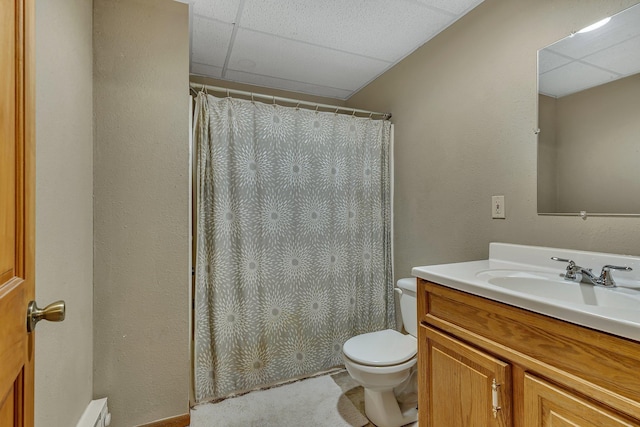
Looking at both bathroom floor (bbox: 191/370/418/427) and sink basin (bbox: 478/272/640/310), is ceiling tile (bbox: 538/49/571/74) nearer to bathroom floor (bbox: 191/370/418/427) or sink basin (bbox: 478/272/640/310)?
sink basin (bbox: 478/272/640/310)

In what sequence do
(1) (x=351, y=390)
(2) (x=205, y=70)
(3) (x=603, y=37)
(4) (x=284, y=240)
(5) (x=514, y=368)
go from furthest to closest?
(2) (x=205, y=70)
(4) (x=284, y=240)
(1) (x=351, y=390)
(3) (x=603, y=37)
(5) (x=514, y=368)

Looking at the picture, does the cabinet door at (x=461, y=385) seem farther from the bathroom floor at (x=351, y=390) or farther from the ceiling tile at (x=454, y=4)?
the ceiling tile at (x=454, y=4)

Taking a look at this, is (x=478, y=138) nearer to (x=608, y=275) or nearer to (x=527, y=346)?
(x=608, y=275)

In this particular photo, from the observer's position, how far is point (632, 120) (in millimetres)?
1073

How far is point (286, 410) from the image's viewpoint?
1.67m

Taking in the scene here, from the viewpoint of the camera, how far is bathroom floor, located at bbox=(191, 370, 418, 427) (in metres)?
1.57

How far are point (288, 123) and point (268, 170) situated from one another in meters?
0.35

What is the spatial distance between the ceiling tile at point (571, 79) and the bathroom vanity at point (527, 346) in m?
0.68

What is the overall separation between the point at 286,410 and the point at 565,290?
149 centimetres

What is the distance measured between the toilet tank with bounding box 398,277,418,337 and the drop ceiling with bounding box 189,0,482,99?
4.97ft

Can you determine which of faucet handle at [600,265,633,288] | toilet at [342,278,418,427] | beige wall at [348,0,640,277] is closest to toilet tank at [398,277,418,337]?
toilet at [342,278,418,427]

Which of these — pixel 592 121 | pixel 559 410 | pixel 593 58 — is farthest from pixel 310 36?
pixel 559 410

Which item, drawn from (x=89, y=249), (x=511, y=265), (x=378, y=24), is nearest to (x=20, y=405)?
(x=89, y=249)

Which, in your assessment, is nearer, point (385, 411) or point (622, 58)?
point (622, 58)
